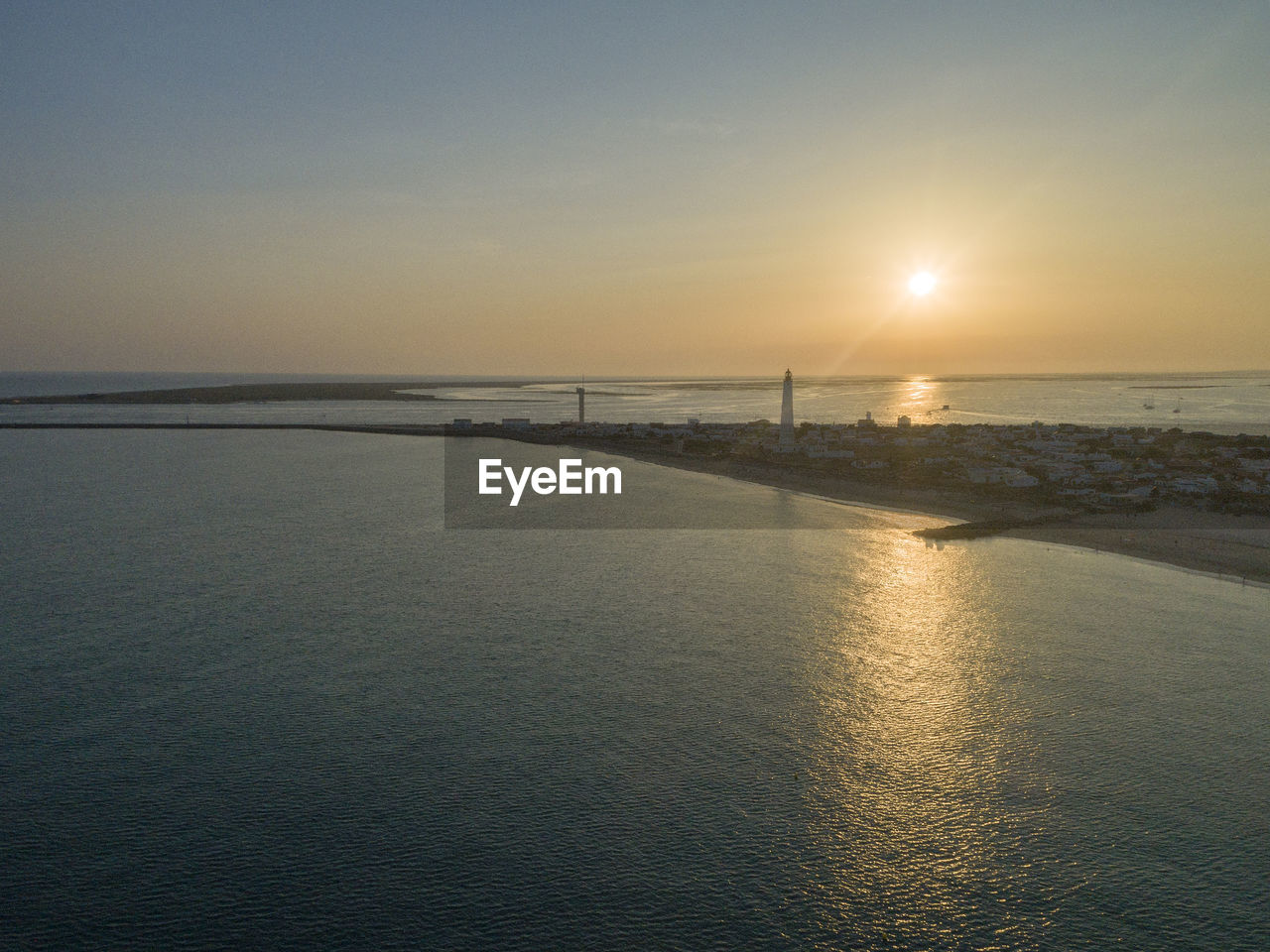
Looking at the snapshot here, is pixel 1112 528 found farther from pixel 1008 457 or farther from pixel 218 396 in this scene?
pixel 218 396

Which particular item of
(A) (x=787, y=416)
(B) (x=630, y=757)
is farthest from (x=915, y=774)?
(A) (x=787, y=416)

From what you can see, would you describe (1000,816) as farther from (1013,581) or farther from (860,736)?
(1013,581)

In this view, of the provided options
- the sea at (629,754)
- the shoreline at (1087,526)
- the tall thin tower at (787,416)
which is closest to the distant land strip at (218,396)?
the tall thin tower at (787,416)

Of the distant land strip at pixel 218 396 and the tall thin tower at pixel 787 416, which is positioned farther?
the distant land strip at pixel 218 396

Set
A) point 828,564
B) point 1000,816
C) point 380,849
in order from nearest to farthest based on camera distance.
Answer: point 380,849 → point 1000,816 → point 828,564

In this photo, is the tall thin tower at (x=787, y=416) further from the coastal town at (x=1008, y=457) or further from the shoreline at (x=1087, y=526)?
the shoreline at (x=1087, y=526)

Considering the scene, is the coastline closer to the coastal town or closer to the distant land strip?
the coastal town

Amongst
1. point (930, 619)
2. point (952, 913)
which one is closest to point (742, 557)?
point (930, 619)
